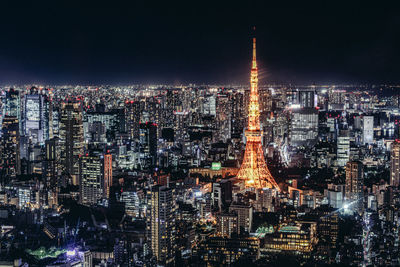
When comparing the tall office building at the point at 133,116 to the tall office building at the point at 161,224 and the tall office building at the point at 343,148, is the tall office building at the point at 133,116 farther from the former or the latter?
the tall office building at the point at 161,224

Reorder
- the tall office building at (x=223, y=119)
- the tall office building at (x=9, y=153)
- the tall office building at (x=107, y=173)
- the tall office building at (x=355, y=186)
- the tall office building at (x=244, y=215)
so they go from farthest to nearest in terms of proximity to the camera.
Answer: the tall office building at (x=223, y=119), the tall office building at (x=9, y=153), the tall office building at (x=107, y=173), the tall office building at (x=355, y=186), the tall office building at (x=244, y=215)

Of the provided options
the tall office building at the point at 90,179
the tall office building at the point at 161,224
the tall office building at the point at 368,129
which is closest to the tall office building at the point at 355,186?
the tall office building at the point at 161,224

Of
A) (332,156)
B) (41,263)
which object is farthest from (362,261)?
(332,156)

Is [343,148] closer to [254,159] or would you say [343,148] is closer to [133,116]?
[254,159]

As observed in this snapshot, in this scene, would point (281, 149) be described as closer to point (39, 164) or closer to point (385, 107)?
point (385, 107)

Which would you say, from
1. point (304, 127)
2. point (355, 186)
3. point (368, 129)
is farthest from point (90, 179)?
point (368, 129)

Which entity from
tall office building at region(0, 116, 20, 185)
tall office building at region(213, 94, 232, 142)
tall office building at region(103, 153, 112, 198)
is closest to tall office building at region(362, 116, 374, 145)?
tall office building at region(213, 94, 232, 142)
